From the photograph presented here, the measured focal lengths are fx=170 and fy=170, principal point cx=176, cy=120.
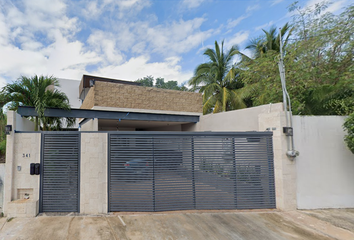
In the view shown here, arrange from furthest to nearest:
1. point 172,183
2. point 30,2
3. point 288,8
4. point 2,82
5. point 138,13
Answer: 1. point 138,13
2. point 288,8
3. point 30,2
4. point 2,82
5. point 172,183

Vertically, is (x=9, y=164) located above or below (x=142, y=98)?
below

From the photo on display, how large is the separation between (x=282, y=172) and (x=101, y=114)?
7.88 m

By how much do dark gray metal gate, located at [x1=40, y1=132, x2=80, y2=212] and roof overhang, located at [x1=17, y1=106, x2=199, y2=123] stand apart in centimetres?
245

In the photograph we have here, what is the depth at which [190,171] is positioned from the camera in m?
5.08


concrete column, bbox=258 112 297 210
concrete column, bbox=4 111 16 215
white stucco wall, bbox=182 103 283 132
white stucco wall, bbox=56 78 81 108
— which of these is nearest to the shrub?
concrete column, bbox=258 112 297 210

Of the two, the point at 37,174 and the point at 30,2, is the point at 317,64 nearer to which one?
the point at 37,174

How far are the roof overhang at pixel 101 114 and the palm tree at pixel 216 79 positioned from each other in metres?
5.81

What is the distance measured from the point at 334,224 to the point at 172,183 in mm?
4147

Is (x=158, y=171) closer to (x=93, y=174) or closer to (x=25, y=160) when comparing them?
(x=93, y=174)

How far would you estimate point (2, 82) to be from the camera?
19.6 ft

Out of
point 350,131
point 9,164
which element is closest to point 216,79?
point 350,131

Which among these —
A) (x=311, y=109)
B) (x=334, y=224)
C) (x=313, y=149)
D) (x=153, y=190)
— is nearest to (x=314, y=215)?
(x=334, y=224)

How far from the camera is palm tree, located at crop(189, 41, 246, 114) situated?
16.2 m

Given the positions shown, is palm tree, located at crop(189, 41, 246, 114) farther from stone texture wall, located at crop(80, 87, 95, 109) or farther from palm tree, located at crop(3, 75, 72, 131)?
palm tree, located at crop(3, 75, 72, 131)
